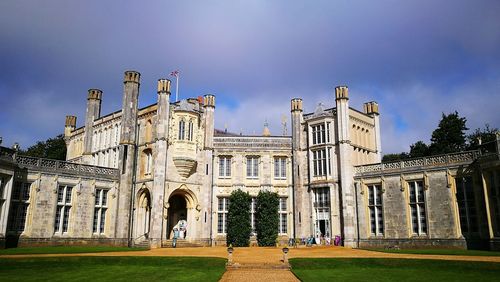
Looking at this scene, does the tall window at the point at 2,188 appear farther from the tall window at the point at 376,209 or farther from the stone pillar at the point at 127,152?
the tall window at the point at 376,209

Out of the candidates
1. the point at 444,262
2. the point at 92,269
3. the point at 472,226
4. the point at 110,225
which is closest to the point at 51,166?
the point at 110,225

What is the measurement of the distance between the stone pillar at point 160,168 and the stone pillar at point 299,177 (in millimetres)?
12664

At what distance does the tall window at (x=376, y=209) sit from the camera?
35.3 metres

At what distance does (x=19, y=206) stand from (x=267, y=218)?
21096mm

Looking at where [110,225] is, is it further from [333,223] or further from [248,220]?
[333,223]

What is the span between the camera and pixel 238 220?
38375 millimetres

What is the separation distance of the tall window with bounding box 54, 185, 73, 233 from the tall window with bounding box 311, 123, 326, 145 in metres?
23.4

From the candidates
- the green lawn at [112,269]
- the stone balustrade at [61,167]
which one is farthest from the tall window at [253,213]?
the green lawn at [112,269]

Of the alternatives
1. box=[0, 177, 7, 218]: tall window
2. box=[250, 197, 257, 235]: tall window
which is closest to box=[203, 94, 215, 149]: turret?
box=[250, 197, 257, 235]: tall window

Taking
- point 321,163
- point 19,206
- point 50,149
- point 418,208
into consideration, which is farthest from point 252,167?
point 50,149

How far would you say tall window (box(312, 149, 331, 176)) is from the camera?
3869cm

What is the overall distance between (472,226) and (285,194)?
17.1 meters

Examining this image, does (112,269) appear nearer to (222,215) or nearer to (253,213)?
(222,215)

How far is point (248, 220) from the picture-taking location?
38.7 meters
